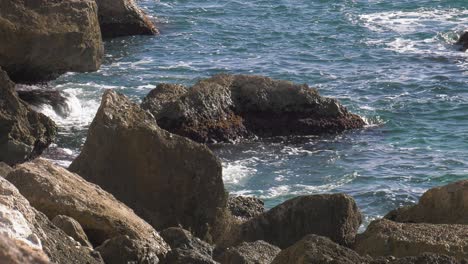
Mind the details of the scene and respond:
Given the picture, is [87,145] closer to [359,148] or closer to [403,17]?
[359,148]

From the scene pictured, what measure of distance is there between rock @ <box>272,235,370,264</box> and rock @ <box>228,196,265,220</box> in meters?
5.41

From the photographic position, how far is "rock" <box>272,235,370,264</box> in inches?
360

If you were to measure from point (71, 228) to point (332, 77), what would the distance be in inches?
784

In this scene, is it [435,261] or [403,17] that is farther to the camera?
[403,17]

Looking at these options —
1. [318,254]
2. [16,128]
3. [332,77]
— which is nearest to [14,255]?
[318,254]

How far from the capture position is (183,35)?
34312 millimetres

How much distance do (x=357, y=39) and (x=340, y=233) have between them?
2185 centimetres

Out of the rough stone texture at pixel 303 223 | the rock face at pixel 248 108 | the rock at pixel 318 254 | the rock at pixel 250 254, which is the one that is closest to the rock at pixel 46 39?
the rock face at pixel 248 108

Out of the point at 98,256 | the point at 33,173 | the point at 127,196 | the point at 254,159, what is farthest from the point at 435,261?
the point at 254,159

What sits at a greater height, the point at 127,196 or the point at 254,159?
the point at 127,196

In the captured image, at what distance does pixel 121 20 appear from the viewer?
1328 inches

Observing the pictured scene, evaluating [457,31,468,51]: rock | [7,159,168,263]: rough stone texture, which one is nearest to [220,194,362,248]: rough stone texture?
[7,159,168,263]: rough stone texture

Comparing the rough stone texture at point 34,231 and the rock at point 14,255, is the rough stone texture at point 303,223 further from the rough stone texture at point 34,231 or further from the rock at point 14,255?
the rock at point 14,255

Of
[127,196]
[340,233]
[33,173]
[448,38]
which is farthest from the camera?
[448,38]
